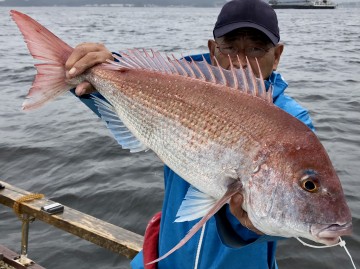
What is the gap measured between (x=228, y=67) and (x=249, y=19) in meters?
0.33

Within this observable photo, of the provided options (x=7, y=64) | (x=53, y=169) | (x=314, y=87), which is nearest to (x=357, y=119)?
(x=314, y=87)

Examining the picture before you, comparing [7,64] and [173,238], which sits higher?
[173,238]

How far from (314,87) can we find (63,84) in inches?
450

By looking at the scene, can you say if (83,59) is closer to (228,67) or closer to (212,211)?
(228,67)

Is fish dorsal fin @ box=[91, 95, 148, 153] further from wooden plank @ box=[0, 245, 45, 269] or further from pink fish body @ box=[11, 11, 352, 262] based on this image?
wooden plank @ box=[0, 245, 45, 269]

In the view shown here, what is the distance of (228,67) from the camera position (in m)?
2.81

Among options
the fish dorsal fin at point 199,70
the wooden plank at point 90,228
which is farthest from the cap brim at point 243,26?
the wooden plank at point 90,228

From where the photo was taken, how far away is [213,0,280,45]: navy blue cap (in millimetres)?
2711

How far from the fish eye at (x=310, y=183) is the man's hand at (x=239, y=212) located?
29cm

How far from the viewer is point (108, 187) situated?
23.1ft

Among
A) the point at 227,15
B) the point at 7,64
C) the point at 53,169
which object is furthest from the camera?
the point at 7,64

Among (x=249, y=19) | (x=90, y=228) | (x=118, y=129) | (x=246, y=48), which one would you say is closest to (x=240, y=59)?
(x=246, y=48)

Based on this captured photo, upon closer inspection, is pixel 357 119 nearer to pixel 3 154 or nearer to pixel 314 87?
pixel 314 87

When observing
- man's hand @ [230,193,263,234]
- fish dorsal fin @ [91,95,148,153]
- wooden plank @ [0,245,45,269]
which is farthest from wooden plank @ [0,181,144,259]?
man's hand @ [230,193,263,234]
